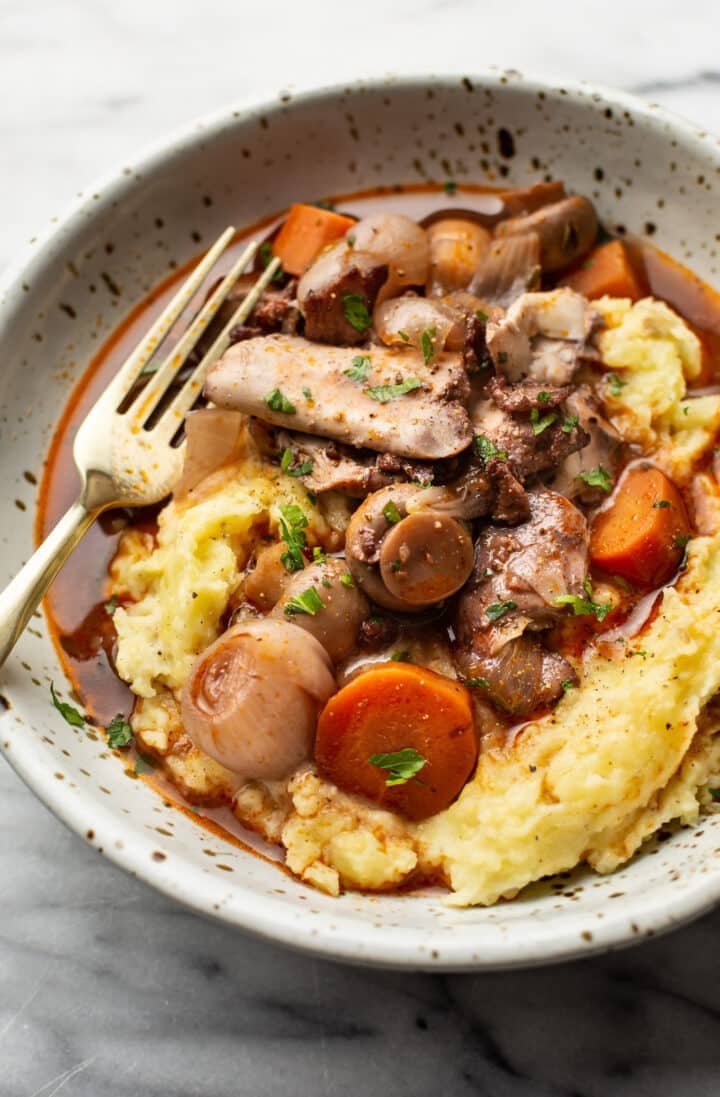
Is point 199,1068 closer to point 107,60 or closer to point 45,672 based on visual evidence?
point 45,672

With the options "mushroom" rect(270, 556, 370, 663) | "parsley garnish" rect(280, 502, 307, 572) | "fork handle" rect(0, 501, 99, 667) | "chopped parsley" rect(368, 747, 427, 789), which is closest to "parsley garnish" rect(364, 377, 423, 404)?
"parsley garnish" rect(280, 502, 307, 572)

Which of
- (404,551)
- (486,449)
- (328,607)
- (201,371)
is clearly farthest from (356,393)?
(328,607)

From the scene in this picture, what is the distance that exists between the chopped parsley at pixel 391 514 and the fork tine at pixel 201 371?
1043 mm

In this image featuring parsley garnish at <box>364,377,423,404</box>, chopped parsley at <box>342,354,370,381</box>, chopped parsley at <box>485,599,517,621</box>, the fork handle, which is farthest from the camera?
chopped parsley at <box>342,354,370,381</box>

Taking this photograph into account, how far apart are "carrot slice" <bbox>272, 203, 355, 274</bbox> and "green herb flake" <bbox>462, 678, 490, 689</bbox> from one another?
1999 mm

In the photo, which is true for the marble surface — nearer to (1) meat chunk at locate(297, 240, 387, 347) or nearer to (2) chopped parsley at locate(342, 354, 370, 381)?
(1) meat chunk at locate(297, 240, 387, 347)

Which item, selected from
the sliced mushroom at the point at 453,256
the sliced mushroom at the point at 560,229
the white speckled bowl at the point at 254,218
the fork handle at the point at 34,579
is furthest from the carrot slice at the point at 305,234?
the fork handle at the point at 34,579

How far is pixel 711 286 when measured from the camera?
4633 mm

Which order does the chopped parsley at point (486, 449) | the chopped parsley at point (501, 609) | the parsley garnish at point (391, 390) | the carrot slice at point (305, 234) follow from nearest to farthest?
1. the chopped parsley at point (501, 609)
2. the chopped parsley at point (486, 449)
3. the parsley garnish at point (391, 390)
4. the carrot slice at point (305, 234)

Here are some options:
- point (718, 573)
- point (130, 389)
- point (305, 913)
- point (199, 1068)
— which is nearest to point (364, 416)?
point (130, 389)

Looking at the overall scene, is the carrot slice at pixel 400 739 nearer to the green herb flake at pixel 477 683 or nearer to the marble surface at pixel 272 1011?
the green herb flake at pixel 477 683

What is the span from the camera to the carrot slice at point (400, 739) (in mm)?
3779

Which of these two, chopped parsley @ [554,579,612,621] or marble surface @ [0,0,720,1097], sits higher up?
chopped parsley @ [554,579,612,621]

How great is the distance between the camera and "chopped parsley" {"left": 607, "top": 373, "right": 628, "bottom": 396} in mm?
4285
